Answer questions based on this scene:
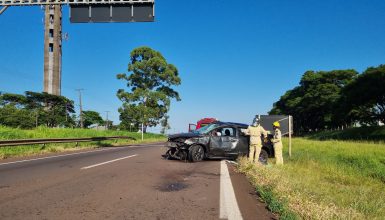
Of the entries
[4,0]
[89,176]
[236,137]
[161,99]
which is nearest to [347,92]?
[161,99]

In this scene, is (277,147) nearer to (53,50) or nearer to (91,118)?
(53,50)

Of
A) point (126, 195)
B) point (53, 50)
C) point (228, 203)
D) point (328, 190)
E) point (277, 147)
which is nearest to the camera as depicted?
point (228, 203)

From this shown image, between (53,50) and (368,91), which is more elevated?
(53,50)

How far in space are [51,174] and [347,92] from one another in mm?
50135

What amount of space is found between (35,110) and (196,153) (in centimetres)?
6487

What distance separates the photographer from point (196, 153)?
14.6 metres

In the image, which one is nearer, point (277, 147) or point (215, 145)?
point (277, 147)

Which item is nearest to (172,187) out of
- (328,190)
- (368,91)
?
(328,190)

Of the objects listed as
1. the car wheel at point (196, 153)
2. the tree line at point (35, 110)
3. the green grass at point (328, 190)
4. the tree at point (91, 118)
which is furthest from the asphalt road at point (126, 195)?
the tree at point (91, 118)

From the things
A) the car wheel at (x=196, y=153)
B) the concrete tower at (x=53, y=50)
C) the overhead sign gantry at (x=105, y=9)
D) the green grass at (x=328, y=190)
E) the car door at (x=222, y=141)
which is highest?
the concrete tower at (x=53, y=50)

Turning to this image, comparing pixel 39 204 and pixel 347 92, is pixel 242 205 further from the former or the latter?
pixel 347 92

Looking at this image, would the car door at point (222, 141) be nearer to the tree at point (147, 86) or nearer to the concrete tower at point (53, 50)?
the tree at point (147, 86)

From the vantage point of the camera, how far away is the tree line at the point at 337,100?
4928 centimetres

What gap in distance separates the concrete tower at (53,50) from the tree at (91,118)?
29.9 metres
